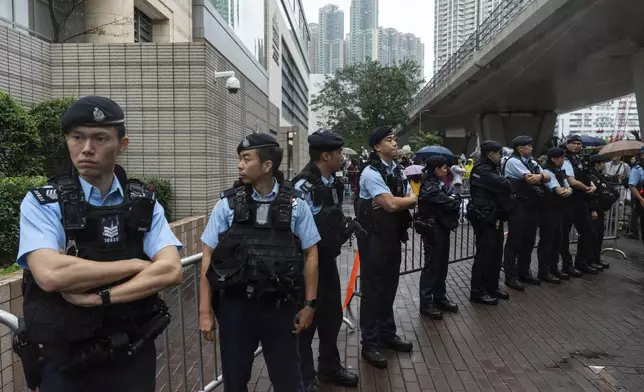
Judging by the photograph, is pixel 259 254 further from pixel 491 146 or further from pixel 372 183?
pixel 491 146

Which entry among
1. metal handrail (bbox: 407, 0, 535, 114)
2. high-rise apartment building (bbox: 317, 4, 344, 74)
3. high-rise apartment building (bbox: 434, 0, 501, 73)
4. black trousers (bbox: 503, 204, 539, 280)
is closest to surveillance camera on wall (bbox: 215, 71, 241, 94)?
black trousers (bbox: 503, 204, 539, 280)

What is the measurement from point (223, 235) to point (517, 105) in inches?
1194

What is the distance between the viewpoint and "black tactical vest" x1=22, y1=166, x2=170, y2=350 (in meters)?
1.87

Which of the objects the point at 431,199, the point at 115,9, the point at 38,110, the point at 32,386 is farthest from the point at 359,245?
the point at 115,9

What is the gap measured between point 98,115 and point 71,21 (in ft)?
26.3

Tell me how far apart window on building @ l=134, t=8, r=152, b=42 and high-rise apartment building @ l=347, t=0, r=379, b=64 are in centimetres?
6929

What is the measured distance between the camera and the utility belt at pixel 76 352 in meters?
1.88

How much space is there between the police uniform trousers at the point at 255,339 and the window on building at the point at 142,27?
331 inches

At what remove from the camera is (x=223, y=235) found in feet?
9.12

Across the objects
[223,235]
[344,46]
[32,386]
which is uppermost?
[344,46]

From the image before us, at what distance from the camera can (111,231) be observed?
203 cm

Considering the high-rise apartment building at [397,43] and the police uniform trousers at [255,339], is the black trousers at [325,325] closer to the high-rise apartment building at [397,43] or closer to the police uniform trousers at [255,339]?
the police uniform trousers at [255,339]

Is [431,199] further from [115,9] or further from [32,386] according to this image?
[115,9]

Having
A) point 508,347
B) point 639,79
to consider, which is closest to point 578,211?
point 508,347
